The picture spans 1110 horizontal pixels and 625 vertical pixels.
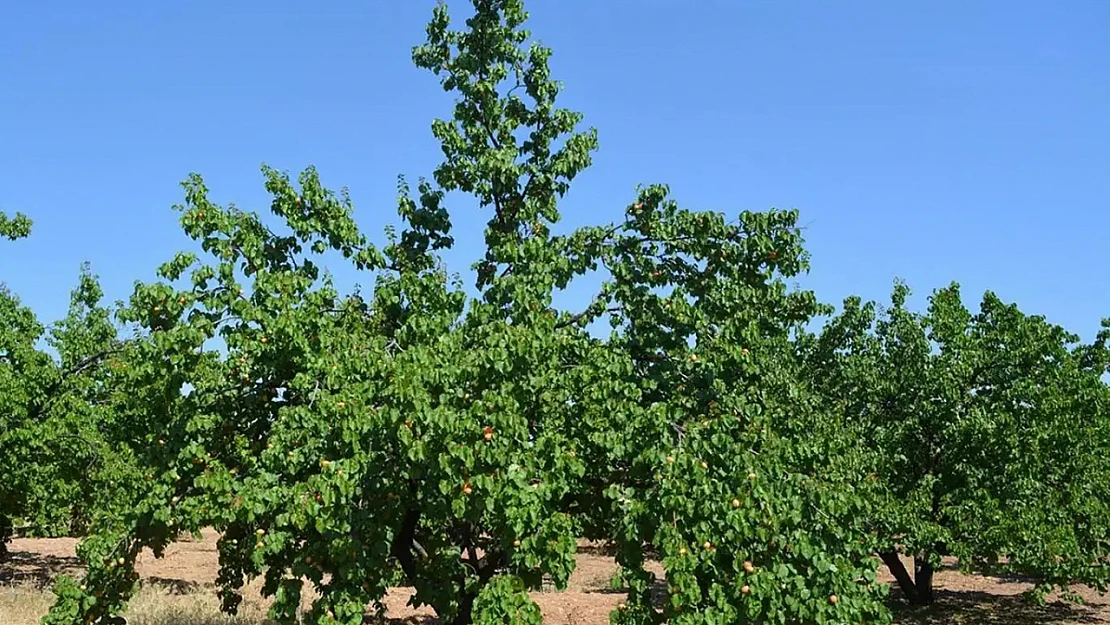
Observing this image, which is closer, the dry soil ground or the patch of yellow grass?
the patch of yellow grass

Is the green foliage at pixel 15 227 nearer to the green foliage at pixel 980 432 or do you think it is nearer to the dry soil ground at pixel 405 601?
the dry soil ground at pixel 405 601

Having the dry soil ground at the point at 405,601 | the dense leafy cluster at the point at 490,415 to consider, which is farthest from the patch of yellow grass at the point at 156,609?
the dense leafy cluster at the point at 490,415

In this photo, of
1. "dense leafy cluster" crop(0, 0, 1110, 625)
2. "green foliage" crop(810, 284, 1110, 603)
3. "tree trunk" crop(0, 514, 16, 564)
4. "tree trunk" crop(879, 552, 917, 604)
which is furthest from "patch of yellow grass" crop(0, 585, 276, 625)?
"tree trunk" crop(879, 552, 917, 604)

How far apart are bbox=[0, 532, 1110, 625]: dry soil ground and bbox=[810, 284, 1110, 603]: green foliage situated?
2.87 metres

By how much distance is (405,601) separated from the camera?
65.2ft

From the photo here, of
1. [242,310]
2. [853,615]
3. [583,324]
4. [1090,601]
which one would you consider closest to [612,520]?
[583,324]

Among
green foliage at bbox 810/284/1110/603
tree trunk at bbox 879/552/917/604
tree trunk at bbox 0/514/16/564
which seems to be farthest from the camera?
tree trunk at bbox 0/514/16/564

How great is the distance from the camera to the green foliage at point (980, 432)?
51.1 ft

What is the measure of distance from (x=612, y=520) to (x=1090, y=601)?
17806 millimetres

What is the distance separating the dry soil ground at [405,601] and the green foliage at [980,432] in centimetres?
287

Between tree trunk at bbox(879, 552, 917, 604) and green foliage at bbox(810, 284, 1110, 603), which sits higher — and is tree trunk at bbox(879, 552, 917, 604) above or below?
below

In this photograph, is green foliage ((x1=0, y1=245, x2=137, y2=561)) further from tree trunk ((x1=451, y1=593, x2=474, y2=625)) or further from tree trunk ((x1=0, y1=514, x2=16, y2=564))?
tree trunk ((x1=451, y1=593, x2=474, y2=625))

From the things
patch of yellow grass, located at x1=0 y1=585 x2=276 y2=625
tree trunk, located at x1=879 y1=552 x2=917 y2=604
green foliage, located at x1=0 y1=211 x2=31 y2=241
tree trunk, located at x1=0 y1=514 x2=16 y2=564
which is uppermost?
green foliage, located at x1=0 y1=211 x2=31 y2=241

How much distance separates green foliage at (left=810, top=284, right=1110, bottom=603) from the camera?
51.1 ft
